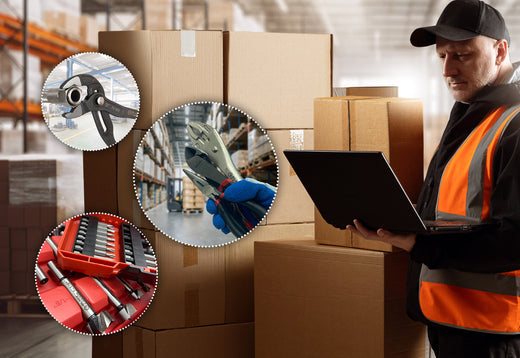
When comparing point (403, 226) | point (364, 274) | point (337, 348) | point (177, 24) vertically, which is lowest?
point (337, 348)

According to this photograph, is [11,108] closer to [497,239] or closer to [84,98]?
[84,98]

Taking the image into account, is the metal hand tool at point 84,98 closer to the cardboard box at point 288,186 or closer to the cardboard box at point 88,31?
the cardboard box at point 288,186

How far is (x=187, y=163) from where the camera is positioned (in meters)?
2.39

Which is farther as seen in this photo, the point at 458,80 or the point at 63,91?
the point at 63,91

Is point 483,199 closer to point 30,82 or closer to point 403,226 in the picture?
point 403,226

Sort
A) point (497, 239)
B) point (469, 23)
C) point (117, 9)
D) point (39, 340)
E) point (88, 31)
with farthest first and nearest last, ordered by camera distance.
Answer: point (117, 9)
point (88, 31)
point (39, 340)
point (469, 23)
point (497, 239)

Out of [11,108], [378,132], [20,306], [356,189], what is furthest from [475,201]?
[11,108]

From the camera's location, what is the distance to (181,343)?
2.44 metres

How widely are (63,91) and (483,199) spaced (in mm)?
1554

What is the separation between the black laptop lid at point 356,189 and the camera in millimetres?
1405

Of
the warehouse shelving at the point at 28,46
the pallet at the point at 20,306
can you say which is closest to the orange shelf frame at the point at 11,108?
the warehouse shelving at the point at 28,46

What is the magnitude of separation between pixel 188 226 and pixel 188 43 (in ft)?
2.25

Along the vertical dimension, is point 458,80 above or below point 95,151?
above

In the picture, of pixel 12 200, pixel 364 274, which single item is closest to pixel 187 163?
pixel 364 274
